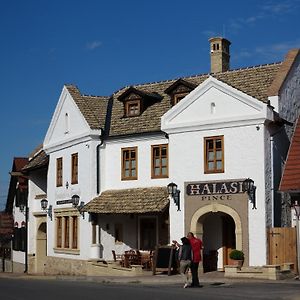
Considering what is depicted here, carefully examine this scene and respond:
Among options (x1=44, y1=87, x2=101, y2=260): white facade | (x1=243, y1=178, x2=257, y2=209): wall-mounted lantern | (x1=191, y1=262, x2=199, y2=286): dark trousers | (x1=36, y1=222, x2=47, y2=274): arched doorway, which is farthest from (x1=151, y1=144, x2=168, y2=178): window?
(x1=36, y1=222, x2=47, y2=274): arched doorway

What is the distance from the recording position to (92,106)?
3472 cm

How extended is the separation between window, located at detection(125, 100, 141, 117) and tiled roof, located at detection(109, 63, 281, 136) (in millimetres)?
277

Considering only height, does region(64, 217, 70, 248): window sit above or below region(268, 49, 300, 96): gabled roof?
below

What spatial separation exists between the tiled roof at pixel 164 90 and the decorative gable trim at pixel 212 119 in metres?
0.86

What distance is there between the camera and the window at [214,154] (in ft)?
90.3

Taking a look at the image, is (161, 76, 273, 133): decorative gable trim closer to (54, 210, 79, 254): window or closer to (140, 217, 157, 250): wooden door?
(140, 217, 157, 250): wooden door

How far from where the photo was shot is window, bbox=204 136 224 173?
90.3ft

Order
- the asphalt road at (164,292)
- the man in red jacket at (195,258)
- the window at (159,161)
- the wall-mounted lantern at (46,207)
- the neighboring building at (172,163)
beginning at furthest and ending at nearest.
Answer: the wall-mounted lantern at (46,207) → the window at (159,161) → the neighboring building at (172,163) → the man in red jacket at (195,258) → the asphalt road at (164,292)

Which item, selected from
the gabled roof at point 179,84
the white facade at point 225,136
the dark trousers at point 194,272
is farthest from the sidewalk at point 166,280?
the gabled roof at point 179,84

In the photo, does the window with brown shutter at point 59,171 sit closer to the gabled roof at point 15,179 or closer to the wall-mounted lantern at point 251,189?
the gabled roof at point 15,179

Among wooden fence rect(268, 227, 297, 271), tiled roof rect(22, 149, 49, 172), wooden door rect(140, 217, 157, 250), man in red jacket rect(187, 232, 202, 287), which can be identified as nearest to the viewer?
man in red jacket rect(187, 232, 202, 287)

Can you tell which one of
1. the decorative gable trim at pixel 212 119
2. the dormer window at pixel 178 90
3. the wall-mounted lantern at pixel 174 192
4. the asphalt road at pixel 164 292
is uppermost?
A: the dormer window at pixel 178 90

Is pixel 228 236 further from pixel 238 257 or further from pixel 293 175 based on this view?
pixel 293 175

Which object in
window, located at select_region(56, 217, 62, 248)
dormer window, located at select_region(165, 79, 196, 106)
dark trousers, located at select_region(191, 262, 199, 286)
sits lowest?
dark trousers, located at select_region(191, 262, 199, 286)
